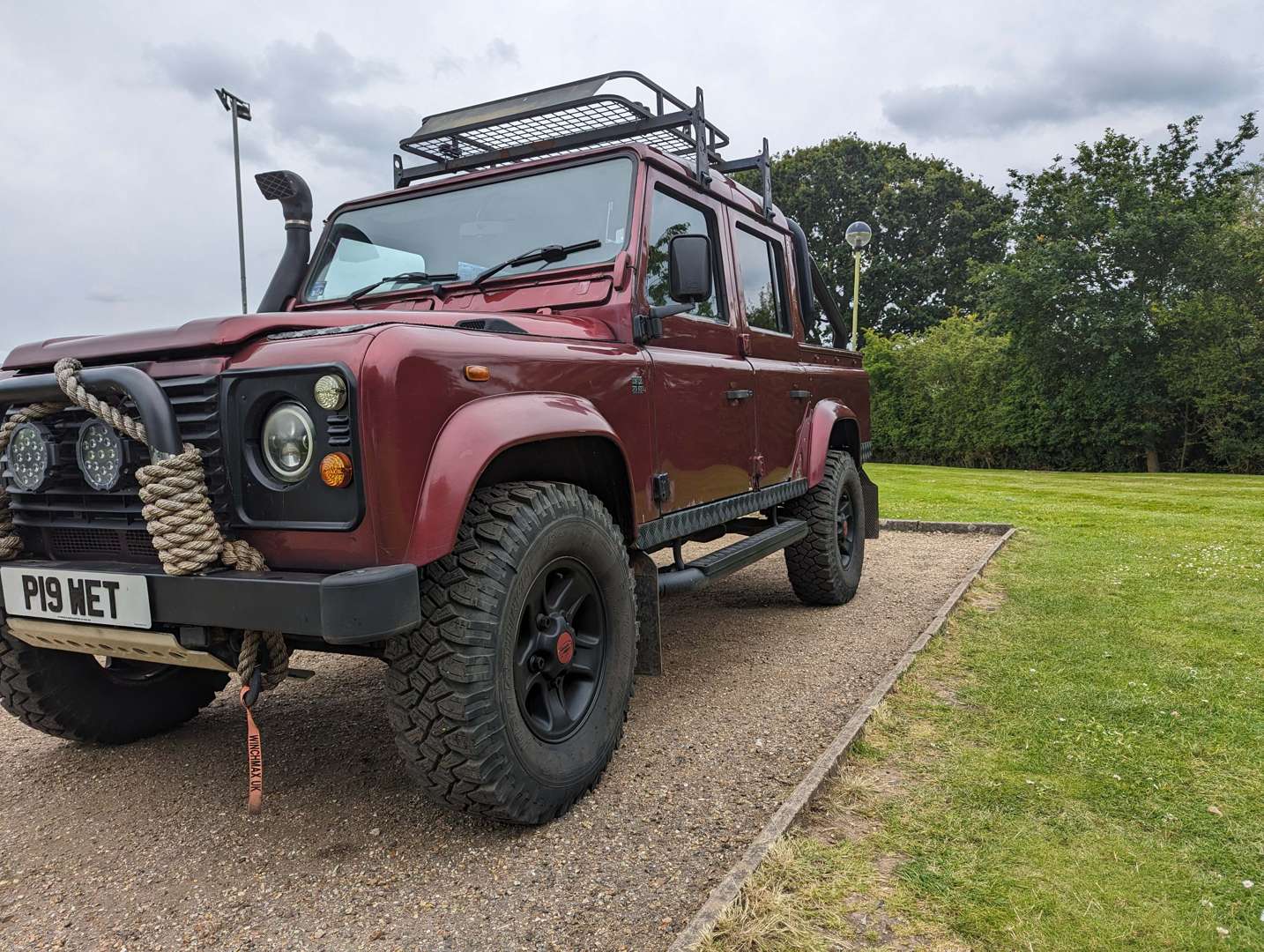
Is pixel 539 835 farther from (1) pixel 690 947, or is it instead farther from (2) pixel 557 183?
(2) pixel 557 183

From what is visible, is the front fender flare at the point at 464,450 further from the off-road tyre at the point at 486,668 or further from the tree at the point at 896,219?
the tree at the point at 896,219

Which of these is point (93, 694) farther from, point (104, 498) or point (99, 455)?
point (99, 455)

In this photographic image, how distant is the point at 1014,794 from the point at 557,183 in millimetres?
2782

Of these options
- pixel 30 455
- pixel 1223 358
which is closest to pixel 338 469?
pixel 30 455

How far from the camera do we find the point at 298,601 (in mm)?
1985

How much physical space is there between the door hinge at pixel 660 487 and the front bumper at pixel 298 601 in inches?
52.1

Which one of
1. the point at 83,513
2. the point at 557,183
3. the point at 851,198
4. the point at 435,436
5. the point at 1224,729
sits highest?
the point at 851,198

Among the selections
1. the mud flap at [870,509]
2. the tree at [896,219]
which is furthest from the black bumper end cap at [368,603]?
the tree at [896,219]

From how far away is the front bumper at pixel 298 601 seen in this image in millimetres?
1951

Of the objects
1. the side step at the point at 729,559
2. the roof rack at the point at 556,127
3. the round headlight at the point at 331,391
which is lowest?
the side step at the point at 729,559

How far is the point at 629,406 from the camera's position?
3078mm

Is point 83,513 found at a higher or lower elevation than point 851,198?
lower

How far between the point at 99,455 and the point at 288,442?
0.59m

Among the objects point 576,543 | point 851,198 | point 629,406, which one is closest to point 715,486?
point 629,406
